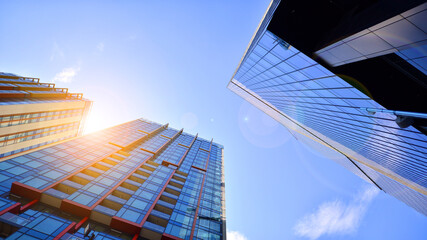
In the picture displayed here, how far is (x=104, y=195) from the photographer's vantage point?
31.7 meters

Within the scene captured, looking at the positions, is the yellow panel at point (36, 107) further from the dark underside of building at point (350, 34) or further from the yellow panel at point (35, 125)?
the dark underside of building at point (350, 34)

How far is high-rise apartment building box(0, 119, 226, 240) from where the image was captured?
2455 centimetres

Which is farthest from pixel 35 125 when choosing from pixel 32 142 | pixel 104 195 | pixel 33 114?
pixel 104 195

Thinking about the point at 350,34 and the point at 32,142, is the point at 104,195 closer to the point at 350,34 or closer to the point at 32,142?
the point at 350,34

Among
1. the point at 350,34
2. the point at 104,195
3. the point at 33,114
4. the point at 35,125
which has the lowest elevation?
the point at 35,125

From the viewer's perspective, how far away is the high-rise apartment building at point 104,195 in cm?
2455

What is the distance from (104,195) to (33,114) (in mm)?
34978

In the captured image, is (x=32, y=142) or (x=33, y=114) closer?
(x=33, y=114)

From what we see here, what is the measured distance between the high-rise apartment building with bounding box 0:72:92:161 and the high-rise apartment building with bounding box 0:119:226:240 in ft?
30.1

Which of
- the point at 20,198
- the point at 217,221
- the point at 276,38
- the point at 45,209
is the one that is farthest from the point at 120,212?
the point at 276,38

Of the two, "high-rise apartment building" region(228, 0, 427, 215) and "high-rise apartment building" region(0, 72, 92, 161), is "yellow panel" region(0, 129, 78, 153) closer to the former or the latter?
"high-rise apartment building" region(0, 72, 92, 161)

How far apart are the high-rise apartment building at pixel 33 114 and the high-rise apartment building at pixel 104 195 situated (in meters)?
9.17

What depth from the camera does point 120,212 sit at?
94.7 ft

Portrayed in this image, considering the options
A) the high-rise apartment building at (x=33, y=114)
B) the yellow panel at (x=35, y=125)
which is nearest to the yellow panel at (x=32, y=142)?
the high-rise apartment building at (x=33, y=114)
